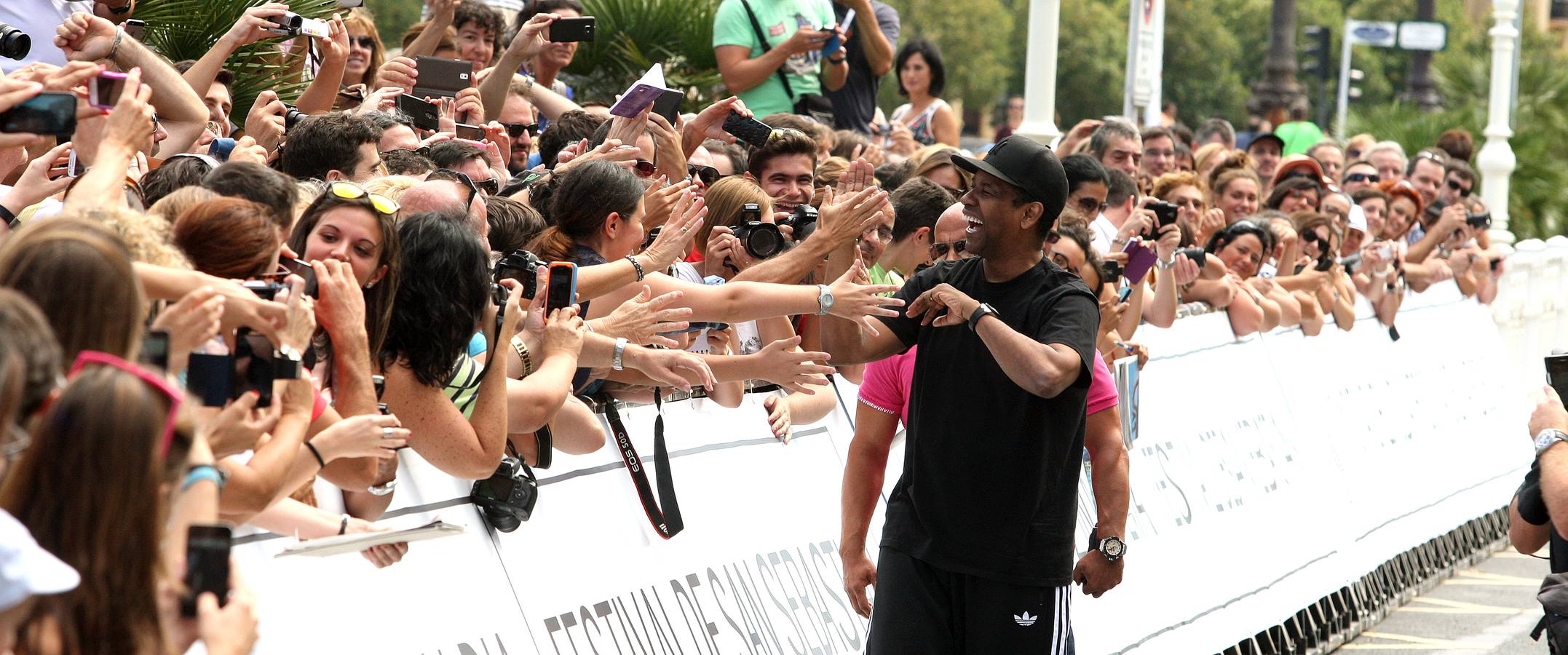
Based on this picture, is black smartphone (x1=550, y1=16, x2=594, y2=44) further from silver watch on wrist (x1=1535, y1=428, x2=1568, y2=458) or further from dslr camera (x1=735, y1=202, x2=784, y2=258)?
silver watch on wrist (x1=1535, y1=428, x2=1568, y2=458)

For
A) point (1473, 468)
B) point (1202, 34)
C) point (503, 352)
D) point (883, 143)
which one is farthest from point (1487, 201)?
point (1202, 34)

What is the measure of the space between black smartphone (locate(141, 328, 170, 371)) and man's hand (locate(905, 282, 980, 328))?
239cm

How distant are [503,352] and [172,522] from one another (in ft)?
6.43

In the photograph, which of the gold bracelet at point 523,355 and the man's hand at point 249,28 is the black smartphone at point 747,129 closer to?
the man's hand at point 249,28

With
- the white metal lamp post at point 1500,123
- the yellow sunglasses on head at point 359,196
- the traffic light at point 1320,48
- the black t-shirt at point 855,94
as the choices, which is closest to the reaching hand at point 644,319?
the yellow sunglasses on head at point 359,196

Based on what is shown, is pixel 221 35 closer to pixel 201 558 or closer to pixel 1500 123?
pixel 201 558

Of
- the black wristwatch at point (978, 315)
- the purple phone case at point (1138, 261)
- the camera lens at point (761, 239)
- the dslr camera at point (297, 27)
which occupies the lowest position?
the purple phone case at point (1138, 261)

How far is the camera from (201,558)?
2695 mm

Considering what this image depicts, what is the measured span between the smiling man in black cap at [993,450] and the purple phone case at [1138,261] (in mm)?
2875

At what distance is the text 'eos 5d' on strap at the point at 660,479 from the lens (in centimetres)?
557

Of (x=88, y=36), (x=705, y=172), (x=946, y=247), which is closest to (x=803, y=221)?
(x=946, y=247)

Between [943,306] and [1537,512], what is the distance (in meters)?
1.88

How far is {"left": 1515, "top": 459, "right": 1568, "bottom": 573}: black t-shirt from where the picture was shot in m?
5.55

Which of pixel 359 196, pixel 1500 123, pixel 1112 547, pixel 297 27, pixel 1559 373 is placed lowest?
pixel 1500 123
